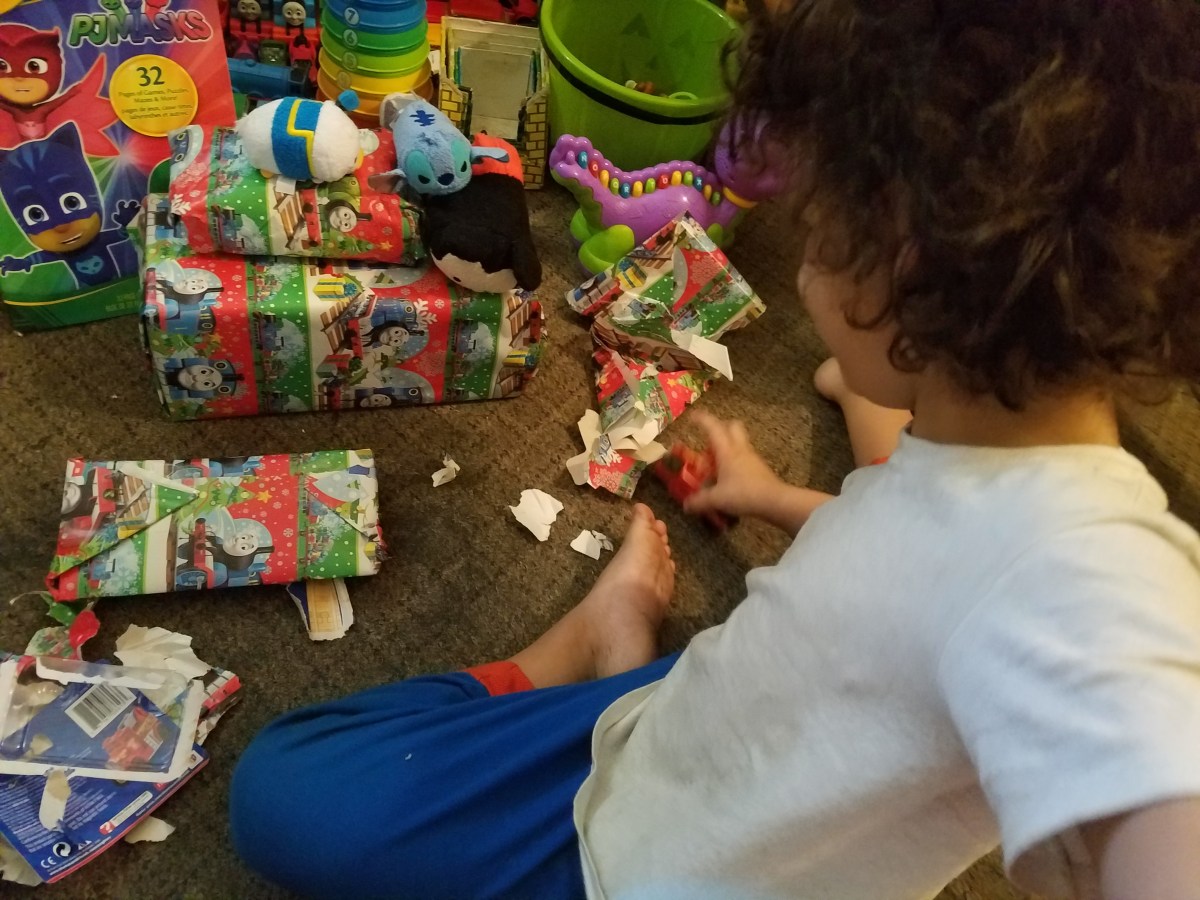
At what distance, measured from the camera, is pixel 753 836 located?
574 millimetres

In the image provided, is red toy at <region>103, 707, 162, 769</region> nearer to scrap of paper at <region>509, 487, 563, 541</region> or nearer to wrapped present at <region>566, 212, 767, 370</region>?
scrap of paper at <region>509, 487, 563, 541</region>

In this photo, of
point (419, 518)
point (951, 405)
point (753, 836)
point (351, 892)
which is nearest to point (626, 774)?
point (753, 836)

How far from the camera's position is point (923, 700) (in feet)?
1.51

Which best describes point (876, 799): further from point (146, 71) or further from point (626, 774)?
point (146, 71)

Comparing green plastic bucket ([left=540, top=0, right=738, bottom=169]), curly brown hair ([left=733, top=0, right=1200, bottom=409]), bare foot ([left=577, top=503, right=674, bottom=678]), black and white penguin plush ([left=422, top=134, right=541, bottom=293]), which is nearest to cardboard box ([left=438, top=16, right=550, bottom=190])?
green plastic bucket ([left=540, top=0, right=738, bottom=169])

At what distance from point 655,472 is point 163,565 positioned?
1.77ft

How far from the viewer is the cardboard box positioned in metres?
1.32

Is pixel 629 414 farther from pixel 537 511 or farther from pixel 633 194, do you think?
pixel 633 194

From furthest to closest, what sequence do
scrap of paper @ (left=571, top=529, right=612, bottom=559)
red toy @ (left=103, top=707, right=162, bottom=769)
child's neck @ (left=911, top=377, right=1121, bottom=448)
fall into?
scrap of paper @ (left=571, top=529, right=612, bottom=559) → red toy @ (left=103, top=707, right=162, bottom=769) → child's neck @ (left=911, top=377, right=1121, bottom=448)

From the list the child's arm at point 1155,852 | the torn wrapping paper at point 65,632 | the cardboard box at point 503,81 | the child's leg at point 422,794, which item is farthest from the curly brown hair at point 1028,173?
the cardboard box at point 503,81

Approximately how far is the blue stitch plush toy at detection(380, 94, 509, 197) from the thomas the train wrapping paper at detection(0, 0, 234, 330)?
231 millimetres

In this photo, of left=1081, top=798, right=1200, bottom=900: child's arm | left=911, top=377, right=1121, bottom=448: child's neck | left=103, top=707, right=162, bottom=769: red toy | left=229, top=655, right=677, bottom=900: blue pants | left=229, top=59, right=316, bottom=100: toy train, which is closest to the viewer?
left=1081, top=798, right=1200, bottom=900: child's arm

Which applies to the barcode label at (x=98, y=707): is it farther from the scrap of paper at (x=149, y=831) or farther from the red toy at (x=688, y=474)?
the red toy at (x=688, y=474)

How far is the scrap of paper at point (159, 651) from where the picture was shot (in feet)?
2.89
